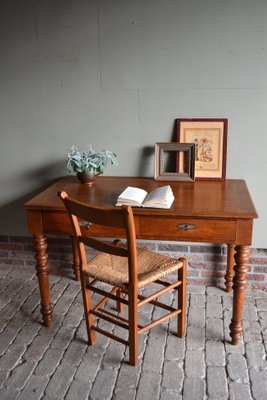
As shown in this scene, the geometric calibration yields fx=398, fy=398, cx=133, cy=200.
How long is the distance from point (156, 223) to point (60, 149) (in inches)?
38.4

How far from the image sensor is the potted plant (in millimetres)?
2365

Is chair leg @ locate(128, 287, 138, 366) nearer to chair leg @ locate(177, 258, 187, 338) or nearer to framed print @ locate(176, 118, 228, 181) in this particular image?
chair leg @ locate(177, 258, 187, 338)

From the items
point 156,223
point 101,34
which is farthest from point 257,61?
point 156,223

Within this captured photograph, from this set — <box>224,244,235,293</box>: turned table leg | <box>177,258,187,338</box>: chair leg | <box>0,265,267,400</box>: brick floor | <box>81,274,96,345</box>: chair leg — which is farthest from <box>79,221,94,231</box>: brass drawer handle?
<box>224,244,235,293</box>: turned table leg

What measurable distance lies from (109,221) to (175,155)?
0.89 m

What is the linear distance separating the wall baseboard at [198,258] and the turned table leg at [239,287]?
594 mm

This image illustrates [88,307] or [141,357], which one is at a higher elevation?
[88,307]

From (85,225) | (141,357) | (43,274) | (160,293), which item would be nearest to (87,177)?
(85,225)

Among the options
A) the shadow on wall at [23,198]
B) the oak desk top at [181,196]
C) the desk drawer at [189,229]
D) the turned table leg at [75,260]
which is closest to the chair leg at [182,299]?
the desk drawer at [189,229]

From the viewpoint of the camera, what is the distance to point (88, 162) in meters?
2.36

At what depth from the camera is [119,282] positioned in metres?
1.94

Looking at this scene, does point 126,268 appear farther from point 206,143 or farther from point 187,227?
point 206,143

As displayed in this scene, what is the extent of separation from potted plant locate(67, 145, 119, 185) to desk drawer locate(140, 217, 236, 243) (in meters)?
0.54

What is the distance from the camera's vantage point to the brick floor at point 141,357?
1.88 m
